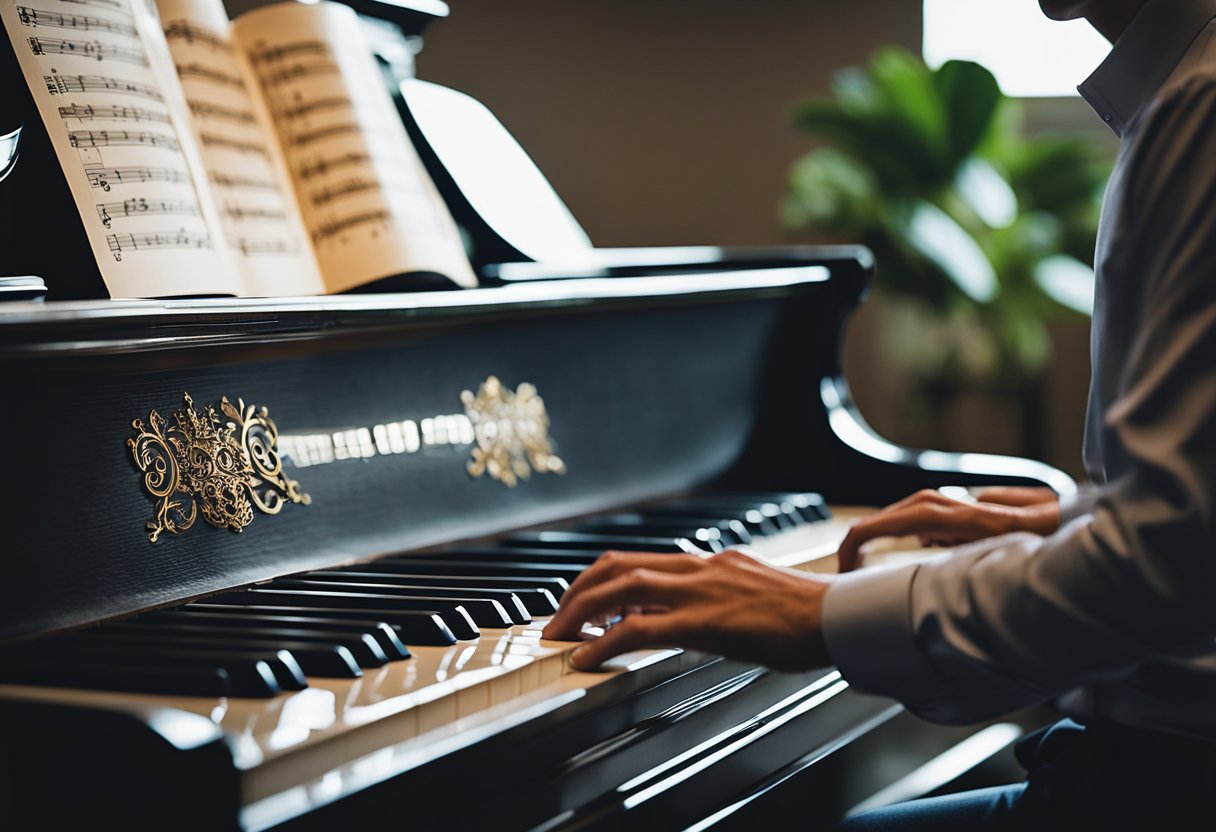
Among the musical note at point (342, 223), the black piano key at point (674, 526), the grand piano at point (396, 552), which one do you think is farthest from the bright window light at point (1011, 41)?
the musical note at point (342, 223)

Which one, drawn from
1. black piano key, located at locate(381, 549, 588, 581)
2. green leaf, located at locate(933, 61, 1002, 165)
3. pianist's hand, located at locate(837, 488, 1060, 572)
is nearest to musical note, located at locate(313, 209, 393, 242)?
black piano key, located at locate(381, 549, 588, 581)

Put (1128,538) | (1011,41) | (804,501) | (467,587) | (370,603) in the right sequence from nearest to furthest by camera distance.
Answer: (1128,538)
(370,603)
(467,587)
(804,501)
(1011,41)

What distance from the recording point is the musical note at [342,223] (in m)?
1.68

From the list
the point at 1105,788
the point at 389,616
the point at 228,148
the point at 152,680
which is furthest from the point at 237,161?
the point at 1105,788

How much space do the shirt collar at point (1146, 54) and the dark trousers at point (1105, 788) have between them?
0.64 m

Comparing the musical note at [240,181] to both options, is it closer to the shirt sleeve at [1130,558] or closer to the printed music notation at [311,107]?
the printed music notation at [311,107]

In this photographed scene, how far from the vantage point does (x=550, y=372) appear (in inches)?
80.4

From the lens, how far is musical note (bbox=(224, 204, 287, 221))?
61.4 inches

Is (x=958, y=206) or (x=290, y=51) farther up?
(x=290, y=51)

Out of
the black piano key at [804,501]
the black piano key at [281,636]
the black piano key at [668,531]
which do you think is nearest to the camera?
the black piano key at [281,636]

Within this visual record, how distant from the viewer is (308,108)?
5.65ft

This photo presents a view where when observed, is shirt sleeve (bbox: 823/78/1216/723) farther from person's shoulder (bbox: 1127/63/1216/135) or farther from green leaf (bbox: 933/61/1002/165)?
green leaf (bbox: 933/61/1002/165)

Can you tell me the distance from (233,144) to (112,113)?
237 mm

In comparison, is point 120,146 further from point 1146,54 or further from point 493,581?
point 1146,54
